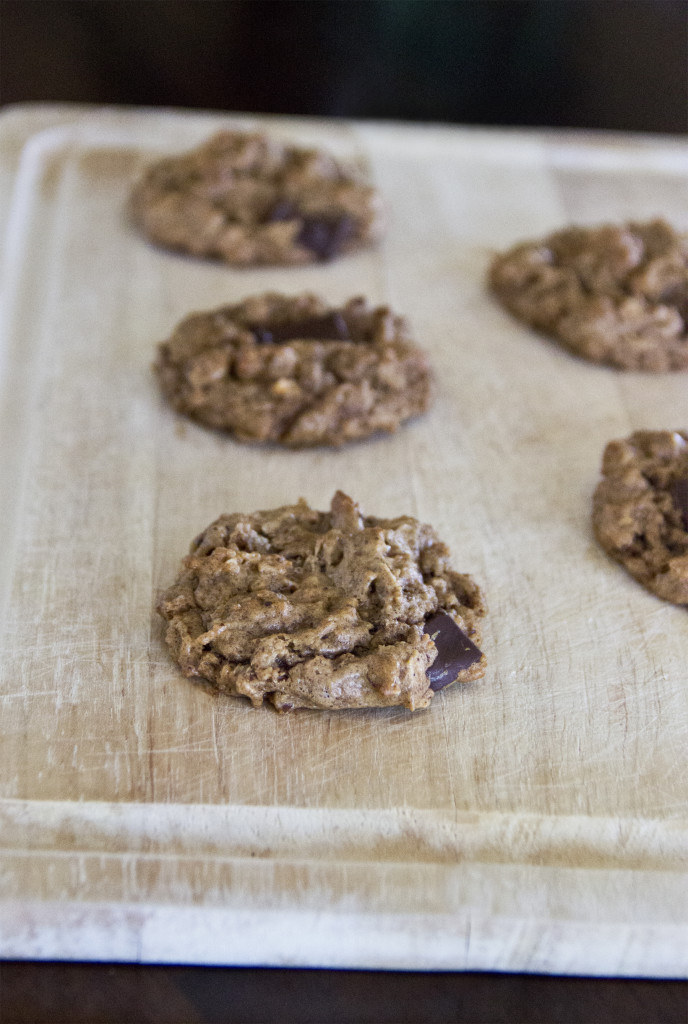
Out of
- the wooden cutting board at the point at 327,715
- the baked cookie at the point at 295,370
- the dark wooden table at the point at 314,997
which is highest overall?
the baked cookie at the point at 295,370

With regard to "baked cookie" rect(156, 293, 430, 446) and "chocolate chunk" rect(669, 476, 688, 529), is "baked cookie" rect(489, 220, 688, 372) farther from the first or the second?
"chocolate chunk" rect(669, 476, 688, 529)

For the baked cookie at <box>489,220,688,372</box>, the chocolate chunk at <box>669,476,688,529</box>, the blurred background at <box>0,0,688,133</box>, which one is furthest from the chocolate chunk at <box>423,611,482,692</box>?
the blurred background at <box>0,0,688,133</box>

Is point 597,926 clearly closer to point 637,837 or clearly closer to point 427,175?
point 637,837

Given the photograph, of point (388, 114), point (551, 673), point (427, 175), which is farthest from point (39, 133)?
point (551, 673)

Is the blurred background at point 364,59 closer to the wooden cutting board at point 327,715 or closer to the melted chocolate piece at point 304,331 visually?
the wooden cutting board at point 327,715

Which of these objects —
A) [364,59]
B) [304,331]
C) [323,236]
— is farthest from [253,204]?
[364,59]

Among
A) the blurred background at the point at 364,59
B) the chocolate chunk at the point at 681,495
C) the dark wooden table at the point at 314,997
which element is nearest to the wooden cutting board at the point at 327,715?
the dark wooden table at the point at 314,997

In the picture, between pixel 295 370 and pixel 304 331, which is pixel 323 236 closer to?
pixel 304 331
